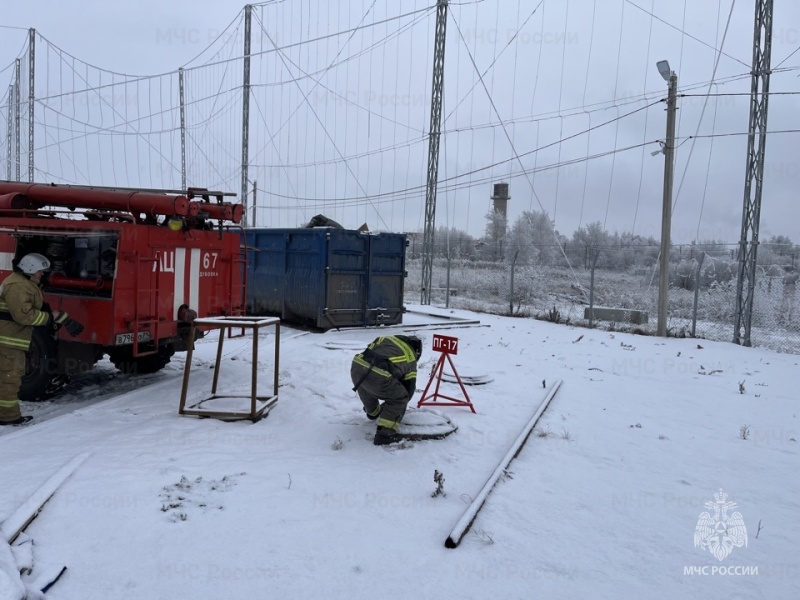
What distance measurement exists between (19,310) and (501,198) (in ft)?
158

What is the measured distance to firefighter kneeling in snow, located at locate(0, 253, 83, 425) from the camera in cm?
570

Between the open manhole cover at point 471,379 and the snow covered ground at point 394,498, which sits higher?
the open manhole cover at point 471,379

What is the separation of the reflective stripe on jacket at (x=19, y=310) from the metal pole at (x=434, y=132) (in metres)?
13.7

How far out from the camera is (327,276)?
12.2 metres

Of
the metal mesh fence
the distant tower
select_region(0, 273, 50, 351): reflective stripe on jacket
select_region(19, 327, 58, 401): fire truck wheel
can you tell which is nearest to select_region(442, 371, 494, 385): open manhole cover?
select_region(19, 327, 58, 401): fire truck wheel

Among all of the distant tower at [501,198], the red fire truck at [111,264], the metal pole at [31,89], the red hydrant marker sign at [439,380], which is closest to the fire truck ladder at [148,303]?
the red fire truck at [111,264]

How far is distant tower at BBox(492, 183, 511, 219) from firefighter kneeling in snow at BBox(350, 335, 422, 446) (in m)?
46.4

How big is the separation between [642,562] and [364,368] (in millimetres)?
2716

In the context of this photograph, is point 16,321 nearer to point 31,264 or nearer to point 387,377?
point 31,264

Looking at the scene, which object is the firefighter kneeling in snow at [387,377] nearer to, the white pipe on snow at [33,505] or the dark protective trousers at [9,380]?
the white pipe on snow at [33,505]

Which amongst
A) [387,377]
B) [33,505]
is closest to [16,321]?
[33,505]

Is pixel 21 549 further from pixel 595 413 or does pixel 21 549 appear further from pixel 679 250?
pixel 679 250

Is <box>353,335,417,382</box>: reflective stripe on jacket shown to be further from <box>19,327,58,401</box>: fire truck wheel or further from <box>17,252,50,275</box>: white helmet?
<box>19,327,58,401</box>: fire truck wheel

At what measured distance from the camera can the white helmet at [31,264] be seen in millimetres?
5797
